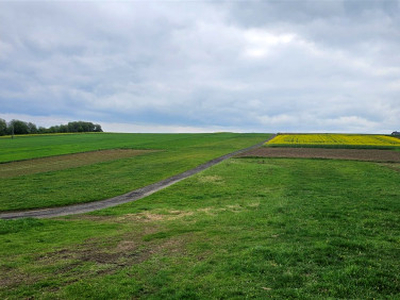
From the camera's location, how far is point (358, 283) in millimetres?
7914

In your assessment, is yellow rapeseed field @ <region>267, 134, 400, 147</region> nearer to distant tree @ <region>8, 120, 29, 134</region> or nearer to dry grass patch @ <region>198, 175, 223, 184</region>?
dry grass patch @ <region>198, 175, 223, 184</region>

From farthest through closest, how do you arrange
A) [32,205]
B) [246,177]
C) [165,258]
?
[246,177]
[32,205]
[165,258]

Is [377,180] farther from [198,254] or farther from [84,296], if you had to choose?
[84,296]

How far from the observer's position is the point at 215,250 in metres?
11.0

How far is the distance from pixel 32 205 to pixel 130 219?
28.8 ft

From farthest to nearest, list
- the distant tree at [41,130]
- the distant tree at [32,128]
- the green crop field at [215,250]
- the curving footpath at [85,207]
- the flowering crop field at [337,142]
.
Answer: the distant tree at [41,130] → the distant tree at [32,128] → the flowering crop field at [337,142] → the curving footpath at [85,207] → the green crop field at [215,250]

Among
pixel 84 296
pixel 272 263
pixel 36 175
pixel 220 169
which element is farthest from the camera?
pixel 220 169

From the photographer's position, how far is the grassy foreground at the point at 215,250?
26.2ft

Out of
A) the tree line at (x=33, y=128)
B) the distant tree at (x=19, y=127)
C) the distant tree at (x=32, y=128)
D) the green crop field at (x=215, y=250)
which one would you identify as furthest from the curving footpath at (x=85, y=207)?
the distant tree at (x=32, y=128)

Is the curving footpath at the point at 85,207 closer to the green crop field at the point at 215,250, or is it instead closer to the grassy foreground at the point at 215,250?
the green crop field at the point at 215,250

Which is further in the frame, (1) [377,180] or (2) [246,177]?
(2) [246,177]

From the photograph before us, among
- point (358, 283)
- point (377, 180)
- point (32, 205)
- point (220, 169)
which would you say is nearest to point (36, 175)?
point (32, 205)

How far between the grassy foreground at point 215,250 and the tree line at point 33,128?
132 m

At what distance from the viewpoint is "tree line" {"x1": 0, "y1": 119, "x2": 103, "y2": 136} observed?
13777 centimetres
